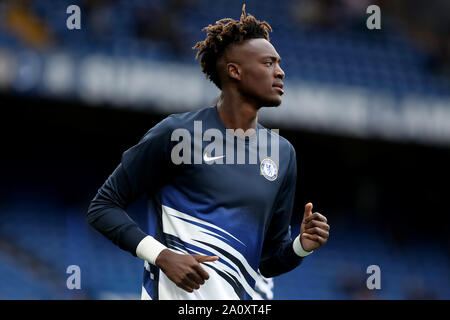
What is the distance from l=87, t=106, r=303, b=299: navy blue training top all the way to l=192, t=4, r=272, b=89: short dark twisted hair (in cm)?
43

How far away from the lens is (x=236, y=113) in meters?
3.50

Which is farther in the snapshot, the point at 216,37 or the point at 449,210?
the point at 449,210

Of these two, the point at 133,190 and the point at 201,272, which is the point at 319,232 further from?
the point at 133,190

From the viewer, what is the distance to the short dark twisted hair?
3562 mm

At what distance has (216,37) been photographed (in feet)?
11.9

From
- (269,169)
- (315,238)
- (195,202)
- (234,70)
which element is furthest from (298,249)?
(234,70)

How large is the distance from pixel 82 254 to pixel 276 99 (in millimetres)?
8543

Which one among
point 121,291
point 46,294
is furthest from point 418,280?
point 46,294

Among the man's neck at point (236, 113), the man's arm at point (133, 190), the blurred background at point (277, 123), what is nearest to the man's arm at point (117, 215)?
the man's arm at point (133, 190)

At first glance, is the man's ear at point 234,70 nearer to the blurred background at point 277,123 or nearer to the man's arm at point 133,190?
the man's arm at point 133,190

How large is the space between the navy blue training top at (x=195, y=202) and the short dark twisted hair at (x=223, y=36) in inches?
17.0

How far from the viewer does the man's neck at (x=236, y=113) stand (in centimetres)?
350

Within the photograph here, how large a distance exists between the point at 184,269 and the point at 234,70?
1.18 m
